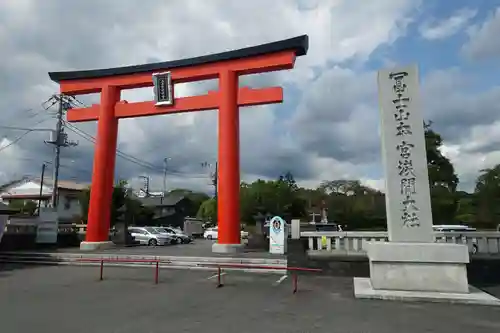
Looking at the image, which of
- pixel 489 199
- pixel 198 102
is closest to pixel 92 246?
pixel 198 102

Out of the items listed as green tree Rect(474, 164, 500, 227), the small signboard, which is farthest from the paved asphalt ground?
green tree Rect(474, 164, 500, 227)

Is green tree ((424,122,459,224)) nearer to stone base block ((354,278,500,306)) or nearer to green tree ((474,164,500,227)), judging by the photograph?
green tree ((474,164,500,227))

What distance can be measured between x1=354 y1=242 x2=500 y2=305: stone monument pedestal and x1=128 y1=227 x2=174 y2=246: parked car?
2105 cm

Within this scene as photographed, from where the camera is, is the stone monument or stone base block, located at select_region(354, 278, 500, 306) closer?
stone base block, located at select_region(354, 278, 500, 306)

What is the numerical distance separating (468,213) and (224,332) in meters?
31.5

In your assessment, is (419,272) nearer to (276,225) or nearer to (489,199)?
(276,225)

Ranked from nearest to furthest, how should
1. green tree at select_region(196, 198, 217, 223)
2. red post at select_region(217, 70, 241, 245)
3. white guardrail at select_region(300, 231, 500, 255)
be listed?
white guardrail at select_region(300, 231, 500, 255)
red post at select_region(217, 70, 241, 245)
green tree at select_region(196, 198, 217, 223)

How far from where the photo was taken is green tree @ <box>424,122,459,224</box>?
89.7 feet

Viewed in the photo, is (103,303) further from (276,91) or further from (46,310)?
(276,91)

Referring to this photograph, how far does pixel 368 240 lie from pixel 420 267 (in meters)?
3.01

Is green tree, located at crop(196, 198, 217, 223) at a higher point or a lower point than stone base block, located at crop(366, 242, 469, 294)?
higher

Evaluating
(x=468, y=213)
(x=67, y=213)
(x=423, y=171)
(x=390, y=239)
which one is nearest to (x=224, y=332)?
(x=390, y=239)

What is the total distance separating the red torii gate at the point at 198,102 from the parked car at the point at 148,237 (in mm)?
8283

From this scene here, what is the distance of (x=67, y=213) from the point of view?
46.0 meters
